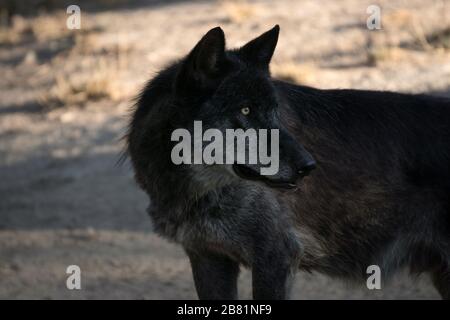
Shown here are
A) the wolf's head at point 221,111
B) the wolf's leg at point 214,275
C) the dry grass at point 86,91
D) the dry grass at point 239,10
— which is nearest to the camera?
the wolf's head at point 221,111

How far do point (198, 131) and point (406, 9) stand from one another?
8.72 metres

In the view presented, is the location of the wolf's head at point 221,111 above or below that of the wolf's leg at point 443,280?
above

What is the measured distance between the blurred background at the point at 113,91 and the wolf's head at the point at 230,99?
1178 millimetres

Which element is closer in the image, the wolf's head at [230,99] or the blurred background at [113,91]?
the wolf's head at [230,99]

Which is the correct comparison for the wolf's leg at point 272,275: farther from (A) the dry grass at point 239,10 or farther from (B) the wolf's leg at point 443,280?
(A) the dry grass at point 239,10

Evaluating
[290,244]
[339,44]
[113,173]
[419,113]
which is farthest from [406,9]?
[290,244]

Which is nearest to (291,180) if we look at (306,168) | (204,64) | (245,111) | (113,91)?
(306,168)

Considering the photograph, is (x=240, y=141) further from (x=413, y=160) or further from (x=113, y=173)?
(x=113, y=173)

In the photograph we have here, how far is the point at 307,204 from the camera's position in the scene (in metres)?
4.88

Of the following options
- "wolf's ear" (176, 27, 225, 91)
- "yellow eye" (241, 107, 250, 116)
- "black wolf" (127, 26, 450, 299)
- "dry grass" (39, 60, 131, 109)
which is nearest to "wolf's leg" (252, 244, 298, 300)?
"black wolf" (127, 26, 450, 299)

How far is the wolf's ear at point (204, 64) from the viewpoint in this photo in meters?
4.42

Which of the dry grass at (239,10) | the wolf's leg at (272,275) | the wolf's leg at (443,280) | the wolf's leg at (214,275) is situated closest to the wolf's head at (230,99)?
the wolf's leg at (272,275)

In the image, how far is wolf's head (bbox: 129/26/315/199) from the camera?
445cm
